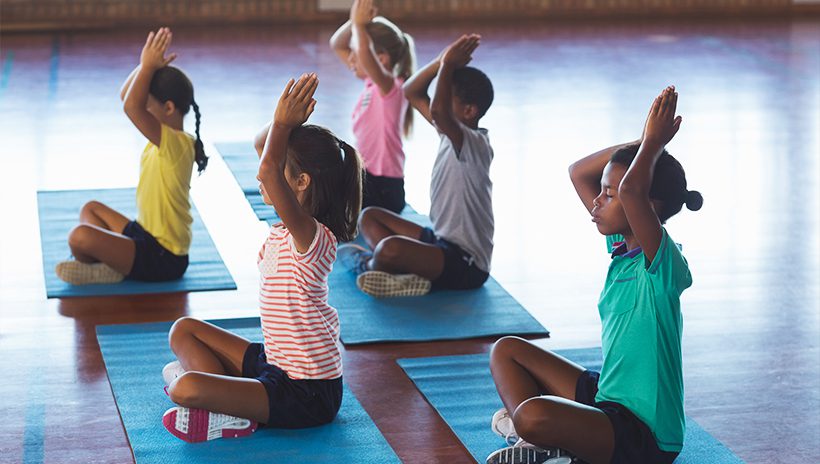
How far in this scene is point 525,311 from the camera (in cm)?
378

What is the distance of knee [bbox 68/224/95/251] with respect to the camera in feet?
12.9

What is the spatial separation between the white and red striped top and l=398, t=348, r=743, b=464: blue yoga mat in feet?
1.15

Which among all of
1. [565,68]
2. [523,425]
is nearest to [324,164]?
[523,425]

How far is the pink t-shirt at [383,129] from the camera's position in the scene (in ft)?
15.5

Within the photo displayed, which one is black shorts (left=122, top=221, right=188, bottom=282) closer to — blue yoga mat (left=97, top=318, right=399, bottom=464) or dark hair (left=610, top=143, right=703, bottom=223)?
blue yoga mat (left=97, top=318, right=399, bottom=464)

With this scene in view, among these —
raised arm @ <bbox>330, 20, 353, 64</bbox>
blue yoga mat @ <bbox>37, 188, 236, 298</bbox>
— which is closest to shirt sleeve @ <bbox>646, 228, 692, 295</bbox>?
blue yoga mat @ <bbox>37, 188, 236, 298</bbox>

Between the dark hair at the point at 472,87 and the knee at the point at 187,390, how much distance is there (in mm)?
1498

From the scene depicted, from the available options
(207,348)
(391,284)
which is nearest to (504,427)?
(207,348)

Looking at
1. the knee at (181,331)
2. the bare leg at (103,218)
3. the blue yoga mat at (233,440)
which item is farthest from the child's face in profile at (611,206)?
the bare leg at (103,218)

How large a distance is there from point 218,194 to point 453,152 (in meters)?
1.51

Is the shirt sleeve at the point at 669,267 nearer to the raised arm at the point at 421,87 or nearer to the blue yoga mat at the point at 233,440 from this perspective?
the blue yoga mat at the point at 233,440

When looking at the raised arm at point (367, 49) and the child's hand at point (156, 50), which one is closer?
the child's hand at point (156, 50)

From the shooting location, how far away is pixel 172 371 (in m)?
3.02

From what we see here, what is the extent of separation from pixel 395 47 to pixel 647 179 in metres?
2.43
